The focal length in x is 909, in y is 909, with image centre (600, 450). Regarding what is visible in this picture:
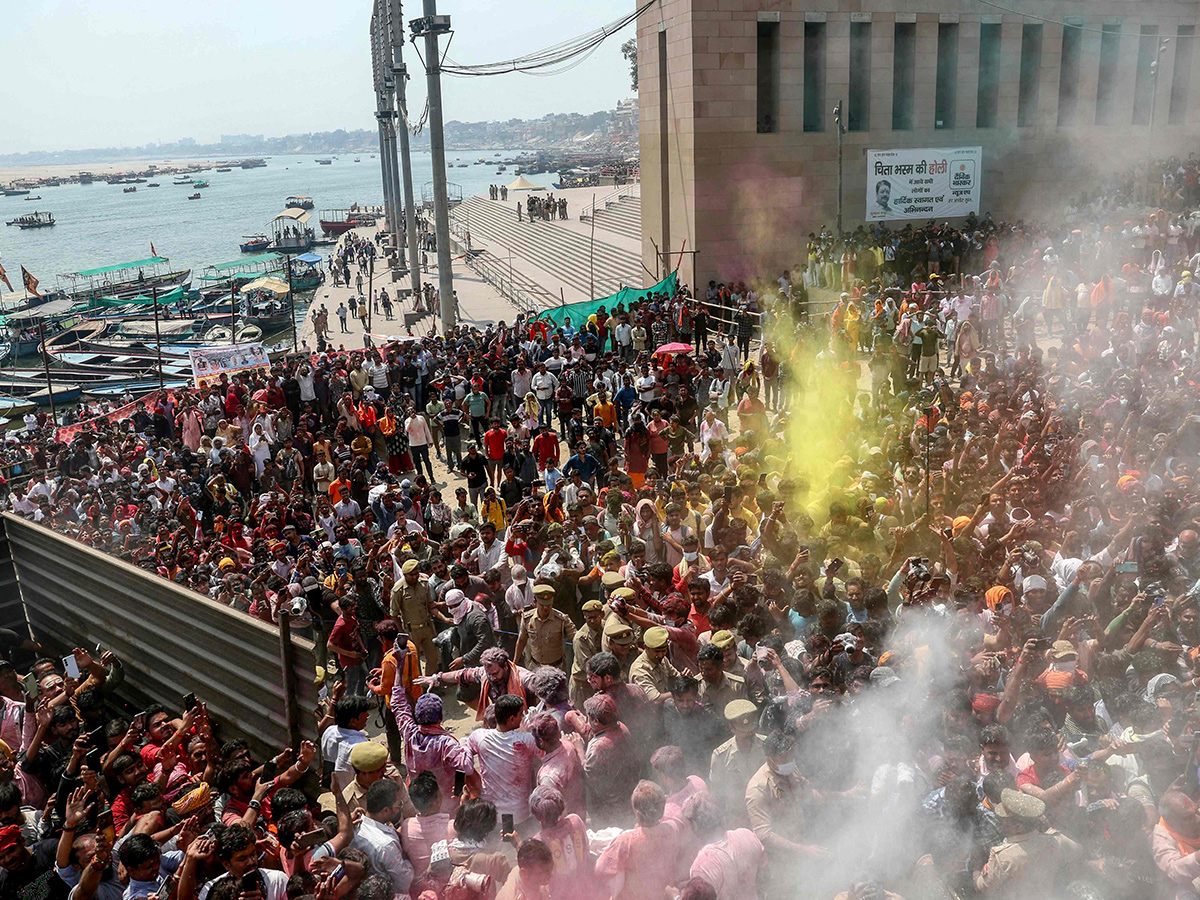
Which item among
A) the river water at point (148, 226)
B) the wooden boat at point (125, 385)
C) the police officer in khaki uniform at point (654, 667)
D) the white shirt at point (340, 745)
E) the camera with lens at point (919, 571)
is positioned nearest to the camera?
the white shirt at point (340, 745)

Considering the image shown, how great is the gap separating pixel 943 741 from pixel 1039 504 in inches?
153

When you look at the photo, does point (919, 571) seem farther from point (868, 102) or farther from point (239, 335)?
point (239, 335)

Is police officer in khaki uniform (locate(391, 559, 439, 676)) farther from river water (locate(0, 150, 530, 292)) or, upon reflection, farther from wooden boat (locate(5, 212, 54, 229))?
wooden boat (locate(5, 212, 54, 229))

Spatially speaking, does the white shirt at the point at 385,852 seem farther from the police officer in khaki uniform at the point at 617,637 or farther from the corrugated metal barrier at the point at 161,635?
the police officer in khaki uniform at the point at 617,637

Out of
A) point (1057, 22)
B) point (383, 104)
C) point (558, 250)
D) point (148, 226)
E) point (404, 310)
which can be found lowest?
point (404, 310)

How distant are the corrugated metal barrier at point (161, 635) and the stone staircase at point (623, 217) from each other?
28.3 metres

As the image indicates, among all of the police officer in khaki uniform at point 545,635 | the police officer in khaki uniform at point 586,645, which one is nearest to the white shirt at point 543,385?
the police officer in khaki uniform at point 545,635

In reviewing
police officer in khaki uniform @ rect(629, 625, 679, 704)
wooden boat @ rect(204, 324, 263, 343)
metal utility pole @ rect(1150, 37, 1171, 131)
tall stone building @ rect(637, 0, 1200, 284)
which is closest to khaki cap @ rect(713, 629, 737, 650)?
police officer in khaki uniform @ rect(629, 625, 679, 704)

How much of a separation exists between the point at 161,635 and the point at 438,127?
1860 centimetres

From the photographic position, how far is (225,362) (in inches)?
779

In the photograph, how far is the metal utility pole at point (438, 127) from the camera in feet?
69.2

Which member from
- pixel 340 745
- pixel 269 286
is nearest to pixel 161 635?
pixel 340 745

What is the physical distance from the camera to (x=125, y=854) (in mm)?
4254

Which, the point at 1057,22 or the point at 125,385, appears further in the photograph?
the point at 125,385
